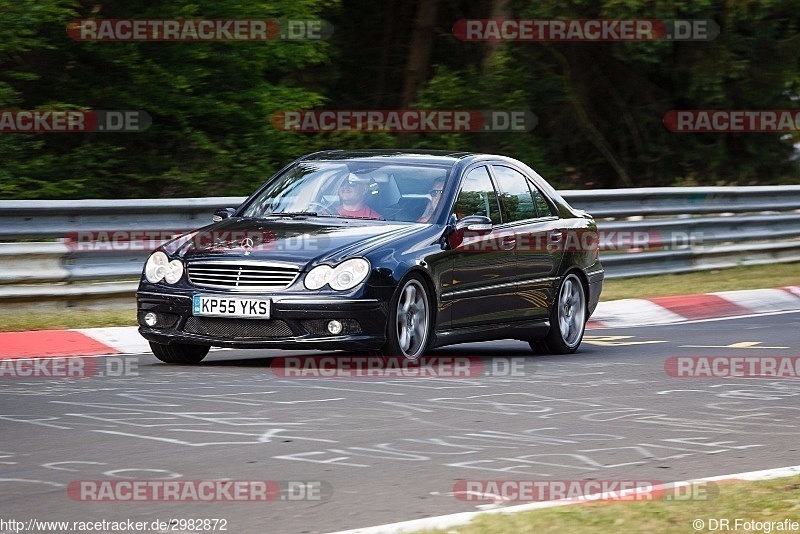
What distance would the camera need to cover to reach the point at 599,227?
17.4 m

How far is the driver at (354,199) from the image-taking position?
10828 mm

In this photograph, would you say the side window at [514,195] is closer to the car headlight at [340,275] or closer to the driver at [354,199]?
the driver at [354,199]

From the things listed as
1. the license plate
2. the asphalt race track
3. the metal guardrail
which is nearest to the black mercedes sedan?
the license plate

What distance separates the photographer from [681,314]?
15641mm

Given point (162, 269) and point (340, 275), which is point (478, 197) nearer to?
point (340, 275)

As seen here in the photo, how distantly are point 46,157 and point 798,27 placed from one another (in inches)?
543

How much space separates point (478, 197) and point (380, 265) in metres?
1.75

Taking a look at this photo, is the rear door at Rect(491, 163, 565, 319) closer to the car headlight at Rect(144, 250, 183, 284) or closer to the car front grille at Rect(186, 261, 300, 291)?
the car front grille at Rect(186, 261, 300, 291)

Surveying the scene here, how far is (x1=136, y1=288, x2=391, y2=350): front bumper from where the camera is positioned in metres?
9.73

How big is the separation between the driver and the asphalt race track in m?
1.23

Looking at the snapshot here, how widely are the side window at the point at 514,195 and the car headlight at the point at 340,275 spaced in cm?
213

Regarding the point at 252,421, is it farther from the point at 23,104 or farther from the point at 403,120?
the point at 403,120

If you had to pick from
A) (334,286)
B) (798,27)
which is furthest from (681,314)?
(798,27)

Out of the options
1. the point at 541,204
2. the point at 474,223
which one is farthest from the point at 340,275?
the point at 541,204
